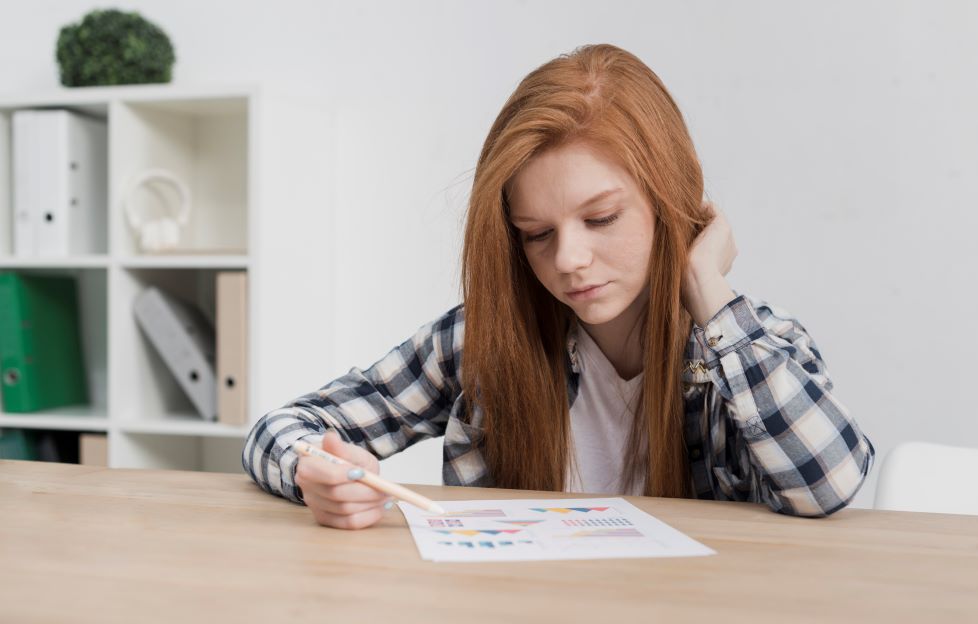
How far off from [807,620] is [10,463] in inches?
39.7

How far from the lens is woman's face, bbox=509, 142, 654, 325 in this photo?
1.10 metres

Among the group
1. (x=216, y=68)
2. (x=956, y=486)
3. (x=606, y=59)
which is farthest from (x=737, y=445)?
(x=216, y=68)

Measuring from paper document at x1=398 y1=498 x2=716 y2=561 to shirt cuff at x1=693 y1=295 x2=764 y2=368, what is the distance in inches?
8.3

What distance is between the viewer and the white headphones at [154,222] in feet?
7.22

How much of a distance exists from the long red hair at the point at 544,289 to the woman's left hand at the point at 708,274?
14 mm

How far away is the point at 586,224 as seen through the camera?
112 centimetres

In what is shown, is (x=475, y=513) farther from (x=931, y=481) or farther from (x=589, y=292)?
(x=931, y=481)

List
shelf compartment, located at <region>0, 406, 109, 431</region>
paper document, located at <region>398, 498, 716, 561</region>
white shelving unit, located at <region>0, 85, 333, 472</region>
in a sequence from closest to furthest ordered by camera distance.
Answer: paper document, located at <region>398, 498, 716, 561</region>, white shelving unit, located at <region>0, 85, 333, 472</region>, shelf compartment, located at <region>0, 406, 109, 431</region>

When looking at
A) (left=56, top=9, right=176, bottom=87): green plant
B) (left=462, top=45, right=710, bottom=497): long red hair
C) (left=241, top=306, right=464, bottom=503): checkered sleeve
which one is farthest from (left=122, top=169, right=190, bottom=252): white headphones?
(left=462, top=45, right=710, bottom=497): long red hair

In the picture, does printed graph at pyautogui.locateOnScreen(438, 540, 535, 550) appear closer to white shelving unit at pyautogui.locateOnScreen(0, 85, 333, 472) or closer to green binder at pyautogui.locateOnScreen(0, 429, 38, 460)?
white shelving unit at pyautogui.locateOnScreen(0, 85, 333, 472)

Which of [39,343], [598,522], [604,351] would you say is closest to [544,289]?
[604,351]

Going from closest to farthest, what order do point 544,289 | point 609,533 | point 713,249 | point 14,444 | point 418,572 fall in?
point 418,572, point 609,533, point 713,249, point 544,289, point 14,444

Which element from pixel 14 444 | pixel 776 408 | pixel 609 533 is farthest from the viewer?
pixel 14 444

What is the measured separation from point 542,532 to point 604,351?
21.2 inches
